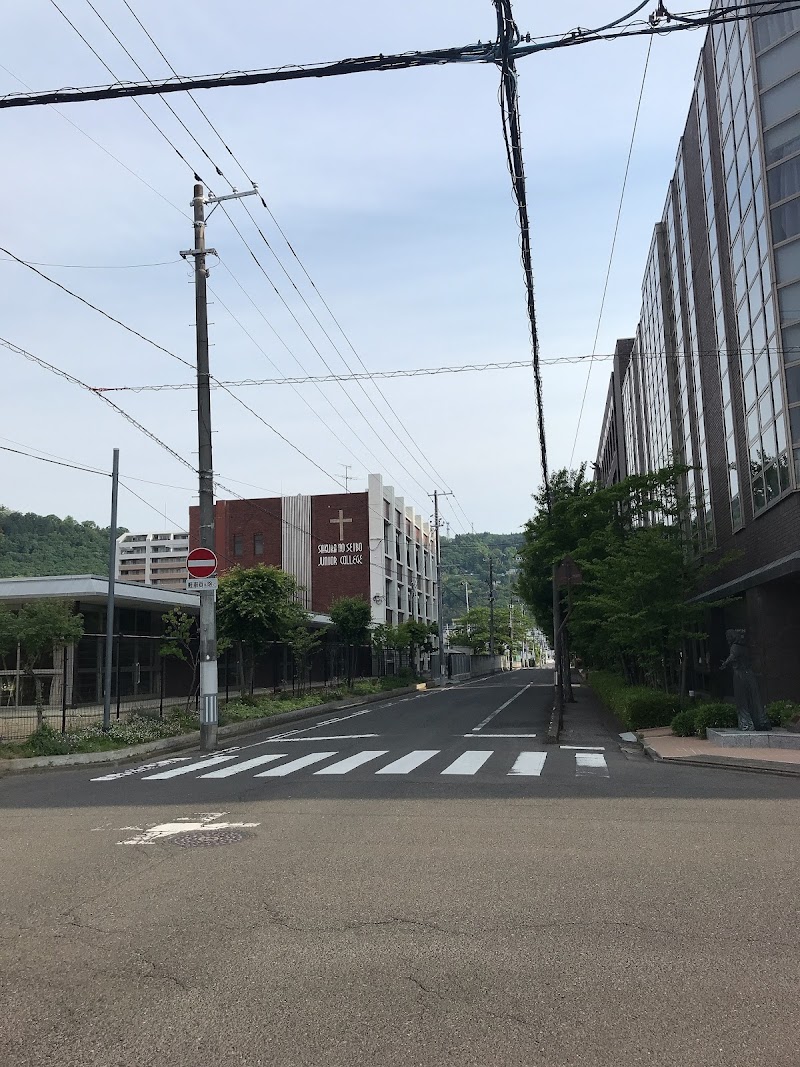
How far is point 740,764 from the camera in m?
14.4

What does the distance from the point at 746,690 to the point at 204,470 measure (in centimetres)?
1224

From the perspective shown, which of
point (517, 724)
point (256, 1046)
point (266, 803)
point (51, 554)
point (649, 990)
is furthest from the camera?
point (51, 554)

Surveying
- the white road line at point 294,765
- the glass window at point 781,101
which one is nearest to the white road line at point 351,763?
the white road line at point 294,765

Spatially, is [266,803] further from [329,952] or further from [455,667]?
[455,667]

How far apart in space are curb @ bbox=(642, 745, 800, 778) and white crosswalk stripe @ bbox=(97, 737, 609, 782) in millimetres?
1265

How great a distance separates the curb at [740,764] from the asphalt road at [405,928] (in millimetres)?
1945

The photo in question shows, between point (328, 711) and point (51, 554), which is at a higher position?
point (51, 554)

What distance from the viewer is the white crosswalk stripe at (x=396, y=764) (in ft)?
46.2

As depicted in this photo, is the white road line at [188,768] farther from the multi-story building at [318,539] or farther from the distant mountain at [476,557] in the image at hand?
the distant mountain at [476,557]

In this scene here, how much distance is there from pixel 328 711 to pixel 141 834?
1006 inches

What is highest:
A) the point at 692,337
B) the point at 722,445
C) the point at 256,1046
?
the point at 692,337

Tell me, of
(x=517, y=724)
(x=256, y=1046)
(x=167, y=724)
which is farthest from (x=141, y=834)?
(x=517, y=724)

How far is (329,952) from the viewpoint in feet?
17.5

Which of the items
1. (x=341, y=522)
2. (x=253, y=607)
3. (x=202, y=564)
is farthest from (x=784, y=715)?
(x=341, y=522)
